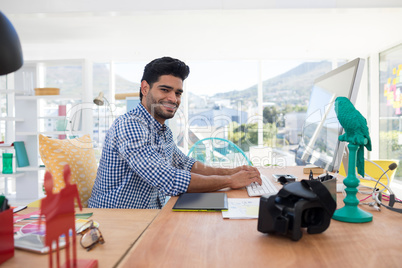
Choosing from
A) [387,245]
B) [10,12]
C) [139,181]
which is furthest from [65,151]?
[10,12]

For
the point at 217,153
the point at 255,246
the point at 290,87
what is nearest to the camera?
the point at 255,246

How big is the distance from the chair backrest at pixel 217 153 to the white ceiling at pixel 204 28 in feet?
5.33

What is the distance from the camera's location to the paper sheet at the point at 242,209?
97cm

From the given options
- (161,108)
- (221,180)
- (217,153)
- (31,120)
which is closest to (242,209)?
(221,180)

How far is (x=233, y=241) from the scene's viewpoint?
76cm

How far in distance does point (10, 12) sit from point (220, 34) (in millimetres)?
2894

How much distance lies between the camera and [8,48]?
0.73m

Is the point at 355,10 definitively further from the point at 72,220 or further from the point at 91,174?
the point at 72,220

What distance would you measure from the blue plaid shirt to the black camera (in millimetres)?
579

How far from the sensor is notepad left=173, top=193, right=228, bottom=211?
106 centimetres

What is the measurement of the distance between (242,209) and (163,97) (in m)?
0.86

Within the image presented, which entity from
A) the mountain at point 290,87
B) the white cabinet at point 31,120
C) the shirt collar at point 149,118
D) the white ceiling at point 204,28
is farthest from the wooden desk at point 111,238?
the mountain at point 290,87

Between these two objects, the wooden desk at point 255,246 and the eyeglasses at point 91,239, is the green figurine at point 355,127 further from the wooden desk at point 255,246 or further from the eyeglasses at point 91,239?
the eyeglasses at point 91,239

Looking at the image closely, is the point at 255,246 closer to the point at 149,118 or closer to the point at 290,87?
the point at 149,118
